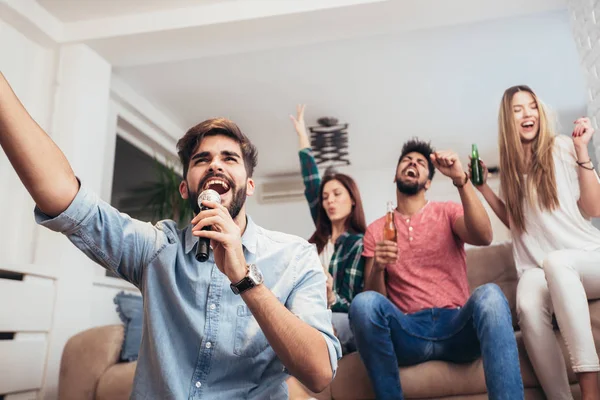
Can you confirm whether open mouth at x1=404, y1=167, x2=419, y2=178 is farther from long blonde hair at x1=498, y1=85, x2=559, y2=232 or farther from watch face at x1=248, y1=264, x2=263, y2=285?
watch face at x1=248, y1=264, x2=263, y2=285

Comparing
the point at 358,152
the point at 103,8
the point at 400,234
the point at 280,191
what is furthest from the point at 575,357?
the point at 280,191

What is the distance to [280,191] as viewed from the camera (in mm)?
5953

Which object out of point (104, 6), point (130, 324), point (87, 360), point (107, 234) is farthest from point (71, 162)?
point (107, 234)

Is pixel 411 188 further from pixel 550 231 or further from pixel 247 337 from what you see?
pixel 247 337

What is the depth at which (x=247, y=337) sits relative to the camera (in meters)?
1.10

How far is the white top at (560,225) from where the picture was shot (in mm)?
1969

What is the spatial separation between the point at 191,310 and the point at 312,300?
0.28 metres

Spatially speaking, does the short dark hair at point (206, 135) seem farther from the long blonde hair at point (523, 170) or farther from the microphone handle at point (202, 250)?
the long blonde hair at point (523, 170)

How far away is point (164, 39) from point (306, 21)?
0.90 m

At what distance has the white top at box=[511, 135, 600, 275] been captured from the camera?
1969mm

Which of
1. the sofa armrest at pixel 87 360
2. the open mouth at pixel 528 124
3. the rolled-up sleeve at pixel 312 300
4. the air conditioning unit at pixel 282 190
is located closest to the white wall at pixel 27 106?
the sofa armrest at pixel 87 360

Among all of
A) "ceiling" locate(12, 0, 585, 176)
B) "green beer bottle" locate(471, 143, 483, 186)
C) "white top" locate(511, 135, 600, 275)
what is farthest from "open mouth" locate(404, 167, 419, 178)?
"ceiling" locate(12, 0, 585, 176)

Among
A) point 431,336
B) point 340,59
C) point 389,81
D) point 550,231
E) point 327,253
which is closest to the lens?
point 431,336

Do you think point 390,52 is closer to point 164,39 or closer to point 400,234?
point 164,39
